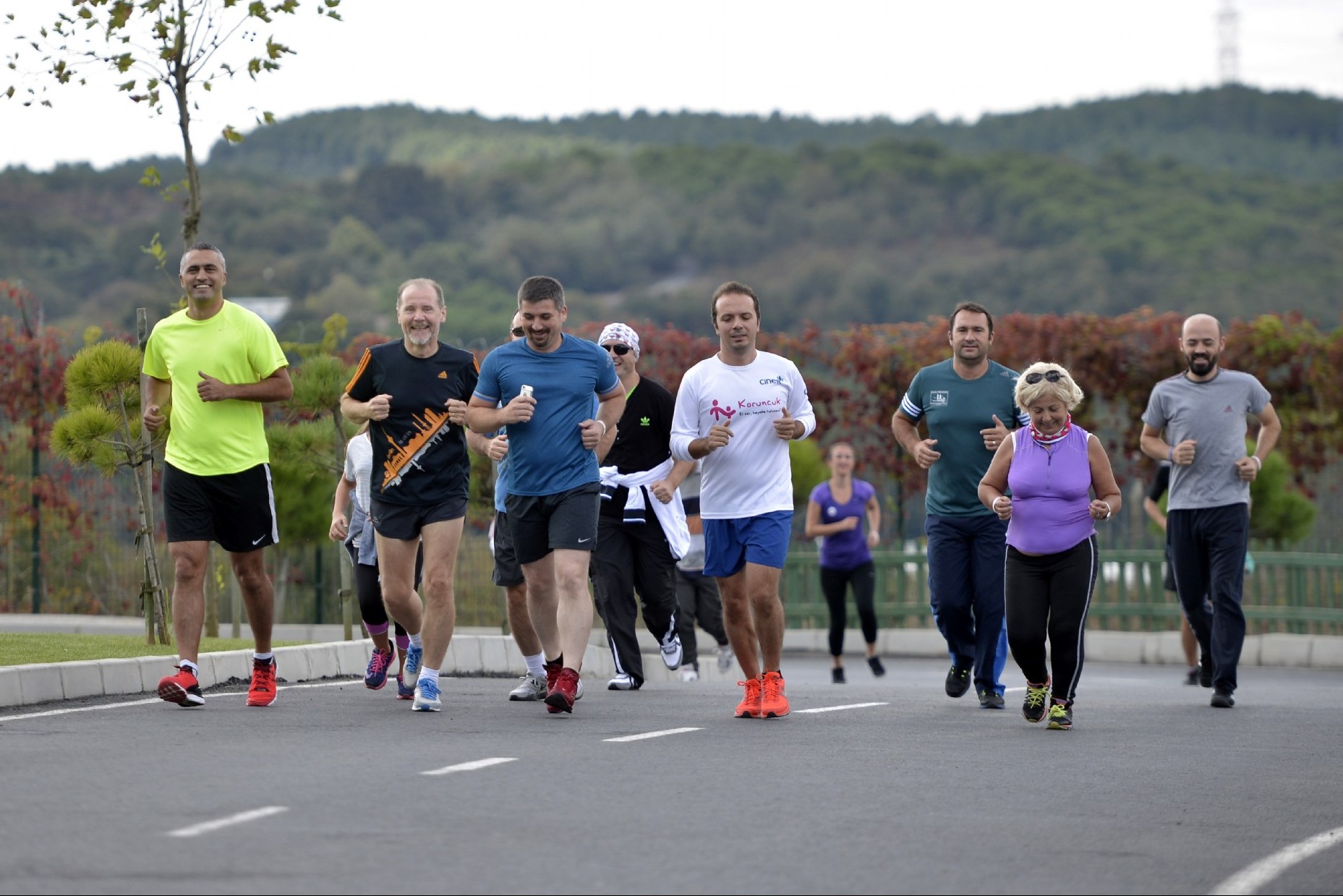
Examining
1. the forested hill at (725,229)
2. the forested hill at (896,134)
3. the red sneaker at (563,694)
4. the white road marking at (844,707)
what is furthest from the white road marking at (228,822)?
the forested hill at (896,134)

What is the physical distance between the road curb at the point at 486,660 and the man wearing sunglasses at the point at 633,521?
5.97 feet

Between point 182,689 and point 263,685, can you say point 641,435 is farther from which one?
point 182,689

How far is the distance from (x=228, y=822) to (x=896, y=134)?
5853 inches

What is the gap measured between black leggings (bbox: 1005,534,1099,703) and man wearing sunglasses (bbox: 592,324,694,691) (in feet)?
9.80

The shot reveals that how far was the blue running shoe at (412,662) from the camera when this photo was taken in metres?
11.3

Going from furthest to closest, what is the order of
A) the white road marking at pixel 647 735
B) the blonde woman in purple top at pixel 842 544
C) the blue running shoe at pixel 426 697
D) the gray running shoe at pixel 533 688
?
1. the blonde woman in purple top at pixel 842 544
2. the gray running shoe at pixel 533 688
3. the blue running shoe at pixel 426 697
4. the white road marking at pixel 647 735

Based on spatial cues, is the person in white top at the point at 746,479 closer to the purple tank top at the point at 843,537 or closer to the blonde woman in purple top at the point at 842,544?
the blonde woman in purple top at the point at 842,544

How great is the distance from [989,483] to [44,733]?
490 cm

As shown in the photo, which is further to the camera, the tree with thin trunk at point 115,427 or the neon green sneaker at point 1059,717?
the tree with thin trunk at point 115,427

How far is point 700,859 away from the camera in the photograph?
6109 mm

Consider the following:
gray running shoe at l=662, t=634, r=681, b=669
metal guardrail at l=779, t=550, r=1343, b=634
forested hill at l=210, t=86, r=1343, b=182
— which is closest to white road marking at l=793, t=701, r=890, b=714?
gray running shoe at l=662, t=634, r=681, b=669

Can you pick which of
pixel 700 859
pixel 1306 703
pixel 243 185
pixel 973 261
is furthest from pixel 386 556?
pixel 243 185

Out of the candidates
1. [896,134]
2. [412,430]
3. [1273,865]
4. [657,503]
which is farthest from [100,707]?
[896,134]

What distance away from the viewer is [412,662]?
11.3m
